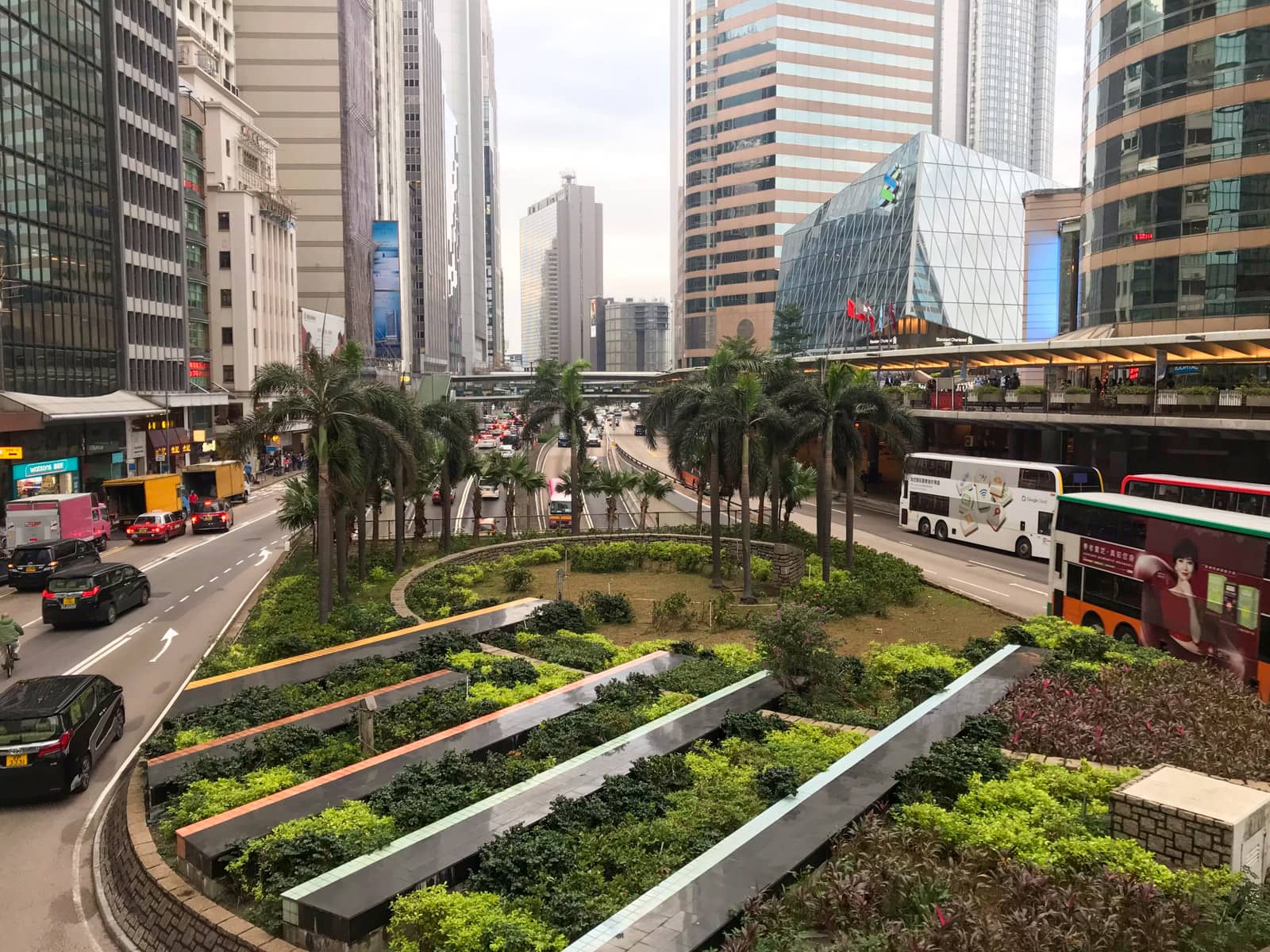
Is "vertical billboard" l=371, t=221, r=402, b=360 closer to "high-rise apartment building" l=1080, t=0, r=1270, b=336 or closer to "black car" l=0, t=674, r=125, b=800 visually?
"high-rise apartment building" l=1080, t=0, r=1270, b=336

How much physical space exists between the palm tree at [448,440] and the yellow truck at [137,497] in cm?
1943

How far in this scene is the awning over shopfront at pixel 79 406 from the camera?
154 feet

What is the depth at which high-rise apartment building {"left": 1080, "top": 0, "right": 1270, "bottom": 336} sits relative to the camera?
42.0 meters

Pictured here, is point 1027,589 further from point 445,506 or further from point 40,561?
point 40,561

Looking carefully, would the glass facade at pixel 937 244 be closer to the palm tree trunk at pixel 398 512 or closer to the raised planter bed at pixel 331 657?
the palm tree trunk at pixel 398 512

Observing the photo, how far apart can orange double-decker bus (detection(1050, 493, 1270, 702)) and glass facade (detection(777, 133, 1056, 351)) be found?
2614 inches

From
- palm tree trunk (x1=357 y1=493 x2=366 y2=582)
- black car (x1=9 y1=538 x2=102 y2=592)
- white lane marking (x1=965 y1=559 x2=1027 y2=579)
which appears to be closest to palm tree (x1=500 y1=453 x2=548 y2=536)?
palm tree trunk (x1=357 y1=493 x2=366 y2=582)

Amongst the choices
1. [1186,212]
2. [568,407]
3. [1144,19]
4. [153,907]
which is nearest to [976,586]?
[568,407]

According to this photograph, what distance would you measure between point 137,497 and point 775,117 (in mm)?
113127

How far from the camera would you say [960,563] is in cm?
3728

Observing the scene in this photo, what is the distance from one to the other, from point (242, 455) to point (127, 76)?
1960 inches

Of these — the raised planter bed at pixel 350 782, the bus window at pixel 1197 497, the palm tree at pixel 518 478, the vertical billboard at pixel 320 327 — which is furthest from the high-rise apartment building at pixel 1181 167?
the vertical billboard at pixel 320 327

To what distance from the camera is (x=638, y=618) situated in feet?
83.6

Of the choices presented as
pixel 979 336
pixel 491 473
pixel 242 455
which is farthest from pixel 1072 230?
pixel 242 455
